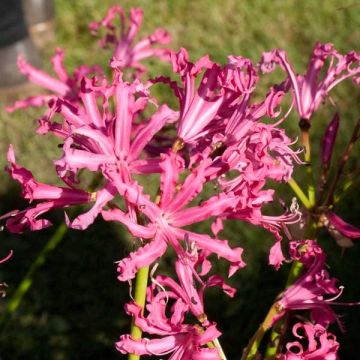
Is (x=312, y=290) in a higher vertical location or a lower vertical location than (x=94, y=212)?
lower

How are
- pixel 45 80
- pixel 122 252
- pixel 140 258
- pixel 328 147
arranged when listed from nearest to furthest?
pixel 140 258 < pixel 328 147 < pixel 45 80 < pixel 122 252

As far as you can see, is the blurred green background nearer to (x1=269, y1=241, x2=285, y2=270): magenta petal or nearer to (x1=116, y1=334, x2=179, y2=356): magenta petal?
(x1=269, y1=241, x2=285, y2=270): magenta petal

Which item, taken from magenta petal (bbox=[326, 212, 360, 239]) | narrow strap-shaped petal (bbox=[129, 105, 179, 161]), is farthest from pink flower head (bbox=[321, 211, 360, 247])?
narrow strap-shaped petal (bbox=[129, 105, 179, 161])

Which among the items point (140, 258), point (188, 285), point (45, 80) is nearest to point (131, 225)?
point (140, 258)

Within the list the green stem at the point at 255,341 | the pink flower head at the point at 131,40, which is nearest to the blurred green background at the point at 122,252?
the pink flower head at the point at 131,40

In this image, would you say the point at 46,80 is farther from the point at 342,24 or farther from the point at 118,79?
the point at 342,24

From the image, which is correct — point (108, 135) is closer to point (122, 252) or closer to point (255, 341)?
point (255, 341)

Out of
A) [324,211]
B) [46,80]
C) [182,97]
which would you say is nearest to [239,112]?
[182,97]
